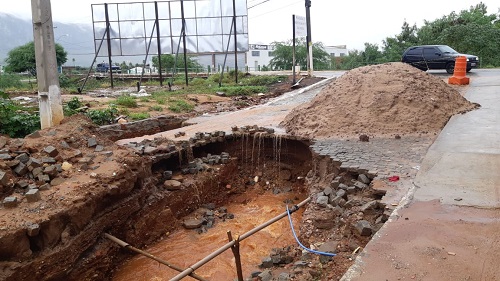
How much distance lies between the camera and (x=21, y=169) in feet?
19.7

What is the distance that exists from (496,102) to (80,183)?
1106 centimetres

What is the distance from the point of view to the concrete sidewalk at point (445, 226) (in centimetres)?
365

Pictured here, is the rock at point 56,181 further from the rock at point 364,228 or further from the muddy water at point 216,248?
the rock at point 364,228

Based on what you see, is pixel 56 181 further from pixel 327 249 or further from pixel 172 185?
pixel 327 249

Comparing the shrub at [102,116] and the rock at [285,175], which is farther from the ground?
the shrub at [102,116]

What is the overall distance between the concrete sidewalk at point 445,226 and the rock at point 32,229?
391 centimetres

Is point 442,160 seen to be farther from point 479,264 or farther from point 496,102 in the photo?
point 496,102

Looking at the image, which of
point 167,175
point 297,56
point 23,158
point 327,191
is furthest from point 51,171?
point 297,56

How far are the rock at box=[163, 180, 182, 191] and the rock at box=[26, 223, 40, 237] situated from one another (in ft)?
10.4

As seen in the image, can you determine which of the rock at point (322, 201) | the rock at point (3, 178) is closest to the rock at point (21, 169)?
the rock at point (3, 178)

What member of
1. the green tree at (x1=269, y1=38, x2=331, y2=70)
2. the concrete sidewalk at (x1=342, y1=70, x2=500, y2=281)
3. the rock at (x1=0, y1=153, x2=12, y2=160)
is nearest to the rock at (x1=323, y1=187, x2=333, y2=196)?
the concrete sidewalk at (x1=342, y1=70, x2=500, y2=281)

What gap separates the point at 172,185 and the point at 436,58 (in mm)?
15831

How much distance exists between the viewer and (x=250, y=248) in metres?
7.12

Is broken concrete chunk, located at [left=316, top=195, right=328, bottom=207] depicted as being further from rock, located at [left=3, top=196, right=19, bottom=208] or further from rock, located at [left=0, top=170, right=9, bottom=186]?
rock, located at [left=0, top=170, right=9, bottom=186]
